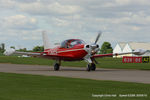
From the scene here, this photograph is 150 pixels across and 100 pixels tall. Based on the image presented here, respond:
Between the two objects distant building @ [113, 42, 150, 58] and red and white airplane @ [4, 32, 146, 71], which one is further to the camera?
distant building @ [113, 42, 150, 58]

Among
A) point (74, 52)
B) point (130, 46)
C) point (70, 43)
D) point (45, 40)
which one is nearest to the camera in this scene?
point (74, 52)

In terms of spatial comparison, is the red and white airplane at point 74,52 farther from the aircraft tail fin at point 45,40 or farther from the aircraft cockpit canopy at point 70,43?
the aircraft tail fin at point 45,40

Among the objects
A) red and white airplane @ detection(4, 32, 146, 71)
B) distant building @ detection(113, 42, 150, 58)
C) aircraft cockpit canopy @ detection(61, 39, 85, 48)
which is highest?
aircraft cockpit canopy @ detection(61, 39, 85, 48)

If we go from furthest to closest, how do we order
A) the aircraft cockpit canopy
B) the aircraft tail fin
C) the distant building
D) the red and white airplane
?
the distant building
the aircraft tail fin
the aircraft cockpit canopy
the red and white airplane

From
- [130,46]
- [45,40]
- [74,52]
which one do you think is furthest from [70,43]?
[130,46]

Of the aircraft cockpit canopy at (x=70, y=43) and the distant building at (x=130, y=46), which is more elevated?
the aircraft cockpit canopy at (x=70, y=43)

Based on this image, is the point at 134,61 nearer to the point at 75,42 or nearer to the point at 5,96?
the point at 75,42

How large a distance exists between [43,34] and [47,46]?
2.24m

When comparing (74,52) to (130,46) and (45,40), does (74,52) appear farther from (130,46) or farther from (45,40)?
(130,46)

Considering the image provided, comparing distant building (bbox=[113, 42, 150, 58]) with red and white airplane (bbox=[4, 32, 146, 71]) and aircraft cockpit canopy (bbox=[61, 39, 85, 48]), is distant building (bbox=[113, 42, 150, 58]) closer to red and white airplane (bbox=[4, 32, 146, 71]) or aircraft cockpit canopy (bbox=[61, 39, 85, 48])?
red and white airplane (bbox=[4, 32, 146, 71])

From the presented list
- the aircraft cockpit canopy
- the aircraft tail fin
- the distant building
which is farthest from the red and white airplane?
the distant building

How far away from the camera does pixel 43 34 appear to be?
114 feet

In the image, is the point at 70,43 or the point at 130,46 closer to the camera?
the point at 70,43

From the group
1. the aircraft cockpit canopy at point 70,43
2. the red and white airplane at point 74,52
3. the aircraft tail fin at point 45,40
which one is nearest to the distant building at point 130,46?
the aircraft tail fin at point 45,40
